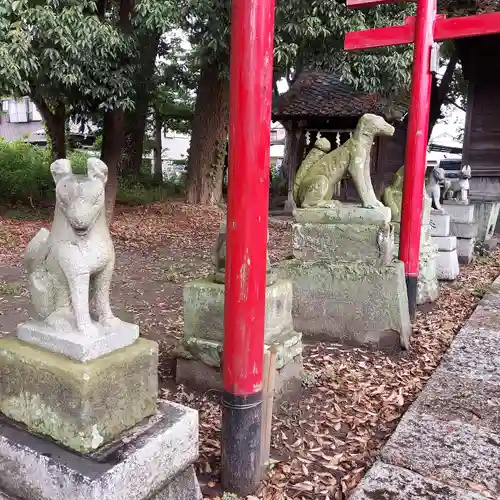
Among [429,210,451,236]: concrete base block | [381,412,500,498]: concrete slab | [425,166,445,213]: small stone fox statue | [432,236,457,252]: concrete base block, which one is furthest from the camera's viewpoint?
[425,166,445,213]: small stone fox statue

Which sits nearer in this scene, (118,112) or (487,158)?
(118,112)

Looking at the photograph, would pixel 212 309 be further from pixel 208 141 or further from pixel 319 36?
pixel 208 141

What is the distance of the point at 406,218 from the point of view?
5.30 m

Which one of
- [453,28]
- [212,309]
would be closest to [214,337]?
[212,309]

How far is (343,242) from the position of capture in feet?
15.6

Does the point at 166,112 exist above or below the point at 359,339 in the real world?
above

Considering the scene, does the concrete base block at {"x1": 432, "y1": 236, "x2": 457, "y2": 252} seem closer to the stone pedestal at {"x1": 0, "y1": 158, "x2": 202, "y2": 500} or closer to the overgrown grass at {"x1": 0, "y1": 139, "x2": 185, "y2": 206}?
the stone pedestal at {"x1": 0, "y1": 158, "x2": 202, "y2": 500}

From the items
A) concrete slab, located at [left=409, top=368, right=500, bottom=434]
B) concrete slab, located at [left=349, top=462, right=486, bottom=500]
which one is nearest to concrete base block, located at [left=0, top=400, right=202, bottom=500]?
concrete slab, located at [left=349, top=462, right=486, bottom=500]

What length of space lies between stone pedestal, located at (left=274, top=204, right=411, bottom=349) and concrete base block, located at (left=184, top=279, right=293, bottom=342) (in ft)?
3.83

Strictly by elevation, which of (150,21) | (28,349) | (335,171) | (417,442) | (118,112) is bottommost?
(417,442)

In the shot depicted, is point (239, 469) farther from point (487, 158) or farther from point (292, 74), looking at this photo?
point (292, 74)

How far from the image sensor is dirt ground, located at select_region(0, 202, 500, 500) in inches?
117

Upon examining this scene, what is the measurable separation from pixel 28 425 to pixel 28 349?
1.04 feet

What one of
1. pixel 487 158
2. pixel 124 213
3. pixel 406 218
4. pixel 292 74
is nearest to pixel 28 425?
pixel 406 218
